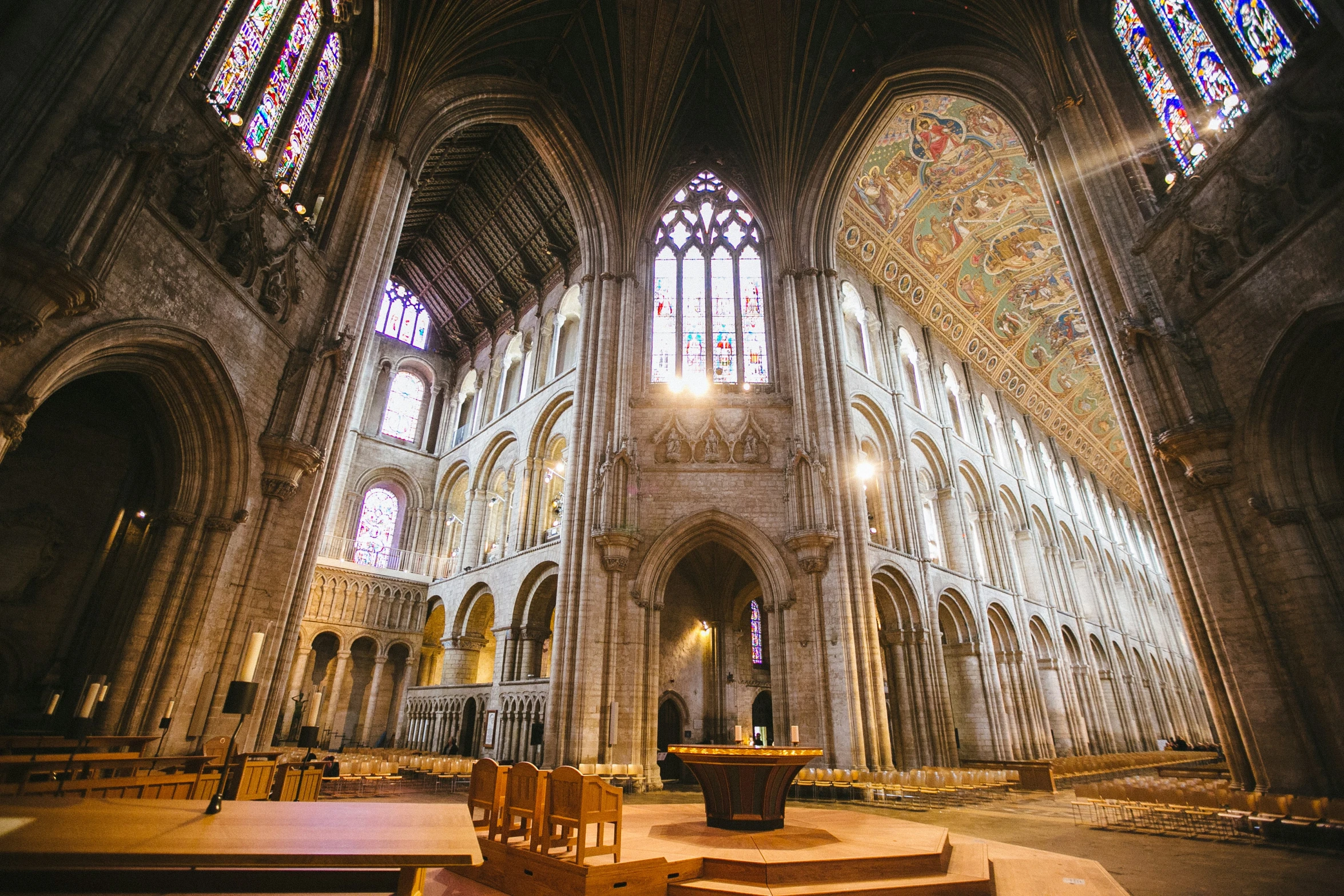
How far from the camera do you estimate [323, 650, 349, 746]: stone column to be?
19.0m

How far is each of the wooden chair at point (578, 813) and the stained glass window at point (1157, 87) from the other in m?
11.9

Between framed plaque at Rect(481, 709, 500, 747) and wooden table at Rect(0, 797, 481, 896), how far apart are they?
13995mm

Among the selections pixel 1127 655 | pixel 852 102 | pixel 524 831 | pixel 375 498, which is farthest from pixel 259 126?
pixel 1127 655

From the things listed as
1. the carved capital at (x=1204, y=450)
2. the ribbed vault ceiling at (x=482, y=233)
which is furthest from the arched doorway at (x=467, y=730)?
the carved capital at (x=1204, y=450)

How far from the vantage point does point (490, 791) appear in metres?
5.70

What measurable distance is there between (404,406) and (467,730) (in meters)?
12.7

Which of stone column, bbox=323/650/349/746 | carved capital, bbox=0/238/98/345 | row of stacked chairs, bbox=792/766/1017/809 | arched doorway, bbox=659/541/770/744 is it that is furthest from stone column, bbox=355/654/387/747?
carved capital, bbox=0/238/98/345

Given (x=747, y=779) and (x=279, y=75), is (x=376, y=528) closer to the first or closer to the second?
(x=279, y=75)

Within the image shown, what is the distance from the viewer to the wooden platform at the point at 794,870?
4484 mm

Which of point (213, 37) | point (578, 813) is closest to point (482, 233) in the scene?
point (213, 37)

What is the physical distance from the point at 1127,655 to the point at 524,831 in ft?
97.0

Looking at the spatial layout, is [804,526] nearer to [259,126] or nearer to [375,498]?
[259,126]

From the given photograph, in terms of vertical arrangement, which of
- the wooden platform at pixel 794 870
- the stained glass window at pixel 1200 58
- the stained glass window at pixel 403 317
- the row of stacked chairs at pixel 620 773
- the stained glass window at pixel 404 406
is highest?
the stained glass window at pixel 403 317

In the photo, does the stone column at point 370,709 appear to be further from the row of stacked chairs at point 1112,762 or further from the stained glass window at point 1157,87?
the stained glass window at point 1157,87
